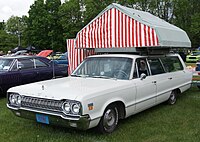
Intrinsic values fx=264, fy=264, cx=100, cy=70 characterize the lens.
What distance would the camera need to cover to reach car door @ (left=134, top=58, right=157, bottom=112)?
17.9 ft

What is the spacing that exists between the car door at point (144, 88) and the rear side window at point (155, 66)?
0.21m

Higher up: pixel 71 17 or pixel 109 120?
pixel 71 17

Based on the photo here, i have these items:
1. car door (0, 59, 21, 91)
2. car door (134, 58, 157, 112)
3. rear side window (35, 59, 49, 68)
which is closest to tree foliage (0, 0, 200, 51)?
rear side window (35, 59, 49, 68)

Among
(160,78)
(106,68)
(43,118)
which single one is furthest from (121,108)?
(160,78)

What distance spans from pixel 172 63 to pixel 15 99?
4434 mm

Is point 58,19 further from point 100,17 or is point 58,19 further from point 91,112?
point 91,112

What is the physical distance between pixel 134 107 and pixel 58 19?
4746 centimetres

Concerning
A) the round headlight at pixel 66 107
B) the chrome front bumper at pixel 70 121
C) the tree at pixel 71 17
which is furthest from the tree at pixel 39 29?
the round headlight at pixel 66 107

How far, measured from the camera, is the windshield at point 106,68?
554 centimetres

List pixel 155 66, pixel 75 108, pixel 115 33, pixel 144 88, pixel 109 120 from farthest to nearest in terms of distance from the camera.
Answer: pixel 115 33 < pixel 155 66 < pixel 144 88 < pixel 109 120 < pixel 75 108

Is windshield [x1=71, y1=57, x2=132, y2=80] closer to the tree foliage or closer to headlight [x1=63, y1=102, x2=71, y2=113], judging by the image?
headlight [x1=63, y1=102, x2=71, y2=113]

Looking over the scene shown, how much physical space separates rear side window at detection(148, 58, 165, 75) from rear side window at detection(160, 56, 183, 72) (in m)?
0.26

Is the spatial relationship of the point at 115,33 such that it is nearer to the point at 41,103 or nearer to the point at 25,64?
the point at 25,64

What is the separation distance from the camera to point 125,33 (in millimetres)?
7195
